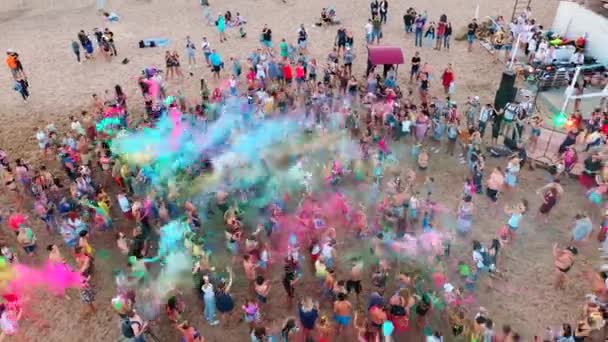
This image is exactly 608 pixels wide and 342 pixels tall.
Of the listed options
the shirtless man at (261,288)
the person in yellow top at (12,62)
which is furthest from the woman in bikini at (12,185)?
the shirtless man at (261,288)

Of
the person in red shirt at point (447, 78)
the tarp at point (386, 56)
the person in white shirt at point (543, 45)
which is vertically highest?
the tarp at point (386, 56)

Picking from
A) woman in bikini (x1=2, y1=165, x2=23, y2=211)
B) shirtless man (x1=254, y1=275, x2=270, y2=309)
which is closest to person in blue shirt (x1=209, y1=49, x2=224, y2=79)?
woman in bikini (x1=2, y1=165, x2=23, y2=211)

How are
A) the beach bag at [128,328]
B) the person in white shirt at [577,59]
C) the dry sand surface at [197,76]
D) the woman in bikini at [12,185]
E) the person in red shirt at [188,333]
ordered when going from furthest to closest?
the person in white shirt at [577,59], the woman in bikini at [12,185], the dry sand surface at [197,76], the beach bag at [128,328], the person in red shirt at [188,333]

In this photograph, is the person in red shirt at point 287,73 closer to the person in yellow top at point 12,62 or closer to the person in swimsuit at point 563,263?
the person in yellow top at point 12,62

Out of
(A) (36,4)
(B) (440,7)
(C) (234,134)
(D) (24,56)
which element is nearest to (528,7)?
(B) (440,7)

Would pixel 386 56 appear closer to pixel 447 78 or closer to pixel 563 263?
pixel 447 78

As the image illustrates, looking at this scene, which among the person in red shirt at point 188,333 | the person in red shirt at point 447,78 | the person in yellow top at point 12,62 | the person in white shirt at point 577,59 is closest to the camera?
the person in red shirt at point 188,333

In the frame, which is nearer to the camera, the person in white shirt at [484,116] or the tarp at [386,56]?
the person in white shirt at [484,116]
